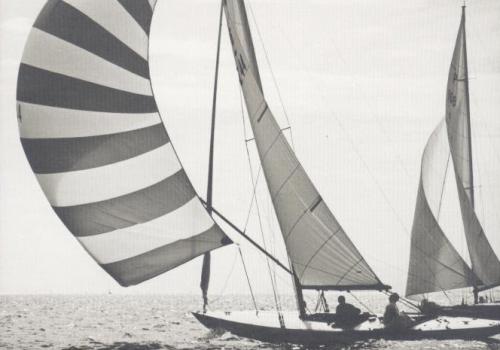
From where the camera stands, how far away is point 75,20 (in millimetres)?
18469

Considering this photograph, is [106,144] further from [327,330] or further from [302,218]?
[327,330]

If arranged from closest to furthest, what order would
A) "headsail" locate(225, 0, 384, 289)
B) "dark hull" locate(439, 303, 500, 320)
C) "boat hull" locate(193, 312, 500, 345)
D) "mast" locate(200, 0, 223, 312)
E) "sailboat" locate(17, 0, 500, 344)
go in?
1. "sailboat" locate(17, 0, 500, 344)
2. "boat hull" locate(193, 312, 500, 345)
3. "headsail" locate(225, 0, 384, 289)
4. "mast" locate(200, 0, 223, 312)
5. "dark hull" locate(439, 303, 500, 320)

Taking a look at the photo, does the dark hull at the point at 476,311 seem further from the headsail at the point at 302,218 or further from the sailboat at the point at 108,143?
the sailboat at the point at 108,143

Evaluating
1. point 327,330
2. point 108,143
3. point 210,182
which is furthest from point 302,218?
point 108,143

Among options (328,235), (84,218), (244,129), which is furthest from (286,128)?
(84,218)

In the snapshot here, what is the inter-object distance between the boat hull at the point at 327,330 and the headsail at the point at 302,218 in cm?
128

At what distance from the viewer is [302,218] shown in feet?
69.1

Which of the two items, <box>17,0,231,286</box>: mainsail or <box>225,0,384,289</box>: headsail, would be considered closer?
<box>17,0,231,286</box>: mainsail

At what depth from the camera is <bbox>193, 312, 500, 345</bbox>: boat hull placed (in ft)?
65.4

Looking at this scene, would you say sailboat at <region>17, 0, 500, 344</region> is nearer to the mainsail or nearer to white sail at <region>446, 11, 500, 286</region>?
the mainsail

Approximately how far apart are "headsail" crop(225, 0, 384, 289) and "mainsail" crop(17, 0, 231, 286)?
282 cm

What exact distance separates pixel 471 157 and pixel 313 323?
52.8 ft

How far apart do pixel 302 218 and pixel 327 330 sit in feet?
9.84

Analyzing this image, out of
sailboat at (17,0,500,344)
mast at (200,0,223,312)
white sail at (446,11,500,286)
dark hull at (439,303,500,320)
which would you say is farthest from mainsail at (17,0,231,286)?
white sail at (446,11,500,286)
